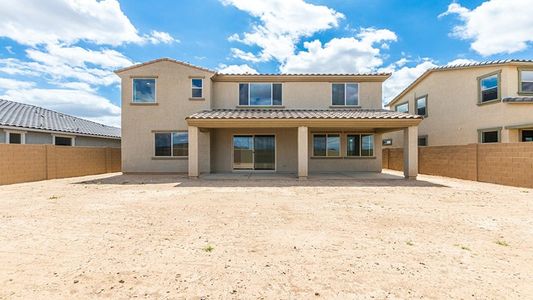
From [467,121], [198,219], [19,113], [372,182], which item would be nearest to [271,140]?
[372,182]

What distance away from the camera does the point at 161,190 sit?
397 inches

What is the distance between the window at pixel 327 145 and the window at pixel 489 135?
27.3 feet

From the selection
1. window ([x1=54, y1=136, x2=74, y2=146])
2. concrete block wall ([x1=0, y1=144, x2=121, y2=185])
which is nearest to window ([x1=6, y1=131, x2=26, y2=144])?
window ([x1=54, y1=136, x2=74, y2=146])

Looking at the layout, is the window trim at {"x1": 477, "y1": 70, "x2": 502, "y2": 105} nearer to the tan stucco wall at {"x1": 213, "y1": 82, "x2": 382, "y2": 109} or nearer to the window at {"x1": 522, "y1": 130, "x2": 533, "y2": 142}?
the window at {"x1": 522, "y1": 130, "x2": 533, "y2": 142}

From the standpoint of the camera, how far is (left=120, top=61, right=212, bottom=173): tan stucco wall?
15.0 m

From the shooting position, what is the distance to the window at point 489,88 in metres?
14.9

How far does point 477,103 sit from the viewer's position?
51.6 feet

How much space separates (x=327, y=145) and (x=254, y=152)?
450 cm

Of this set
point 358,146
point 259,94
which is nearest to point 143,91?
point 259,94

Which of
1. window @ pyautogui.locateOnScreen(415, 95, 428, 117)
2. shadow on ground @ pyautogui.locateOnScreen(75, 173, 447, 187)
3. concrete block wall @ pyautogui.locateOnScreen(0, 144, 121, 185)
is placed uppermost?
window @ pyautogui.locateOnScreen(415, 95, 428, 117)

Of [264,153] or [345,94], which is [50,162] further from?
[345,94]

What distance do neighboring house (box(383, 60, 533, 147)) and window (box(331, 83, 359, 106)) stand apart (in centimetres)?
675

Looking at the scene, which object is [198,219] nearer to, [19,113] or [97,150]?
[97,150]

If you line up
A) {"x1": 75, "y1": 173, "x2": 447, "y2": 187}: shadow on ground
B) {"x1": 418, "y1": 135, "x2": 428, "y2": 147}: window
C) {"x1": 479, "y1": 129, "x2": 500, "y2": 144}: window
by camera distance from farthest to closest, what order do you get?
{"x1": 418, "y1": 135, "x2": 428, "y2": 147}: window → {"x1": 479, "y1": 129, "x2": 500, "y2": 144}: window → {"x1": 75, "y1": 173, "x2": 447, "y2": 187}: shadow on ground
